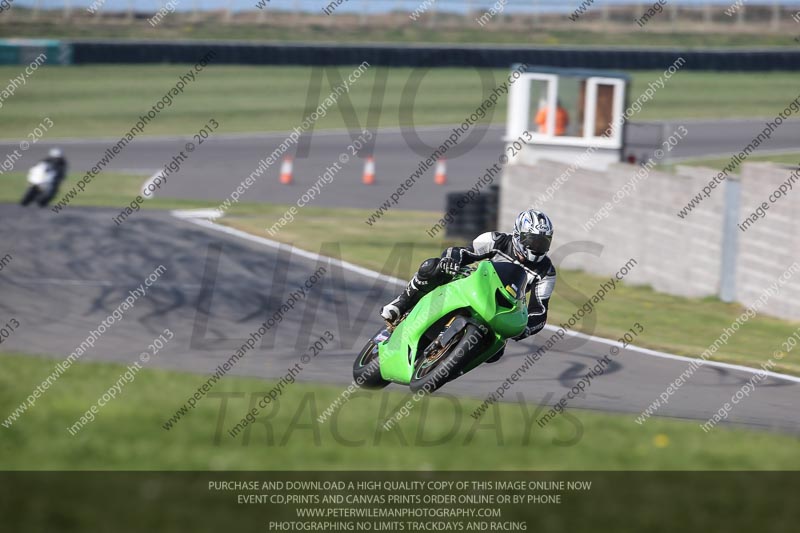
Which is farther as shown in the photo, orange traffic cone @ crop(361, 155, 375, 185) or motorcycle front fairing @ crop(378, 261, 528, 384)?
orange traffic cone @ crop(361, 155, 375, 185)

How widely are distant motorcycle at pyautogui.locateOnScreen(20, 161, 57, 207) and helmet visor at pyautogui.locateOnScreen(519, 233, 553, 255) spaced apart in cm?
1639

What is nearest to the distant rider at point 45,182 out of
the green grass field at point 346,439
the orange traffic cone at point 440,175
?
the orange traffic cone at point 440,175

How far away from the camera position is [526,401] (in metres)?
10.4

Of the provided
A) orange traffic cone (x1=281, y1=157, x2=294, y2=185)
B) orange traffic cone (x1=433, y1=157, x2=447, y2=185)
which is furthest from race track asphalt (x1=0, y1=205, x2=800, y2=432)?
orange traffic cone (x1=433, y1=157, x2=447, y2=185)

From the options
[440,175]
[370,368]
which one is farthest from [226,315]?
[440,175]

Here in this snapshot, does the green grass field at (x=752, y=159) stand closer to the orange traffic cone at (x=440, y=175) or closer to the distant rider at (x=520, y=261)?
the orange traffic cone at (x=440, y=175)

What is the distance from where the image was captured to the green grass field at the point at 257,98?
42031mm

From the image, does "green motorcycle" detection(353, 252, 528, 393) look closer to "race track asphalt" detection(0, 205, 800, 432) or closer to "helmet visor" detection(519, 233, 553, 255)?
"helmet visor" detection(519, 233, 553, 255)

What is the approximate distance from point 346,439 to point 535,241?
108 inches

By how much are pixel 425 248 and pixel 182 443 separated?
1313 cm

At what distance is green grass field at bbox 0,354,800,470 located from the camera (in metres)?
7.71

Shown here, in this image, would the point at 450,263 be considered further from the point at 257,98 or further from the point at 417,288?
the point at 257,98

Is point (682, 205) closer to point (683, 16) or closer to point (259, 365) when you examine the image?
point (259, 365)
